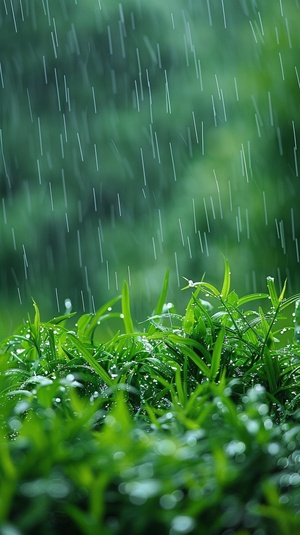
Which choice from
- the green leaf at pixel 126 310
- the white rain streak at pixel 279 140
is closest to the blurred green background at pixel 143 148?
the white rain streak at pixel 279 140

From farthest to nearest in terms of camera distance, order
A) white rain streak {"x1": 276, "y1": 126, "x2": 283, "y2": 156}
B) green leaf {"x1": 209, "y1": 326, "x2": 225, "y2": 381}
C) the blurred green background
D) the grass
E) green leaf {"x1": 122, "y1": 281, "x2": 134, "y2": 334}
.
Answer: white rain streak {"x1": 276, "y1": 126, "x2": 283, "y2": 156}, the blurred green background, green leaf {"x1": 122, "y1": 281, "x2": 134, "y2": 334}, green leaf {"x1": 209, "y1": 326, "x2": 225, "y2": 381}, the grass

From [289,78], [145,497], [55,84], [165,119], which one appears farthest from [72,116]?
[145,497]

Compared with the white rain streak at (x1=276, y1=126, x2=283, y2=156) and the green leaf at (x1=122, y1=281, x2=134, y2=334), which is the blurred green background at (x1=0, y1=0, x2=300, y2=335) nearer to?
the white rain streak at (x1=276, y1=126, x2=283, y2=156)

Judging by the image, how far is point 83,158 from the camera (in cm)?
683

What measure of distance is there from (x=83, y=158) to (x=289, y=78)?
→ 6.72 ft

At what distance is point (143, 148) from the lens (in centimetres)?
668

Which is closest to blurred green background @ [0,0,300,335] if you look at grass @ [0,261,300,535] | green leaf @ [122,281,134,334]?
green leaf @ [122,281,134,334]

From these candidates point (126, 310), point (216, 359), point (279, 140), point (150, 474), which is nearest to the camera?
point (150, 474)

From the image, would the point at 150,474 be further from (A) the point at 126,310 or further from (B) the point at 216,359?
(A) the point at 126,310

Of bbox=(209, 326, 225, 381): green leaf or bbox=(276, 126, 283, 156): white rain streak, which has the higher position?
bbox=(209, 326, 225, 381): green leaf

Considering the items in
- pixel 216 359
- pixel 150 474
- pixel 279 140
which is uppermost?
pixel 150 474

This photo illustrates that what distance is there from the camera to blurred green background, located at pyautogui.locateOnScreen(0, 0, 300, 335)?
21.1 feet

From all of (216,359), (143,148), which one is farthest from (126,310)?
(143,148)

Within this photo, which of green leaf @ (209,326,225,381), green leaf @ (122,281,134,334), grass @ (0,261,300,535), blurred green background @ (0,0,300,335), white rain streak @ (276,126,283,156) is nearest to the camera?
grass @ (0,261,300,535)
